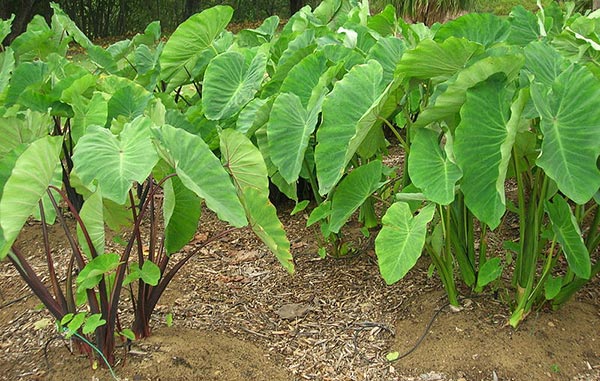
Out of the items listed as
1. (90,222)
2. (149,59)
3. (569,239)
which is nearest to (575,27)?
(569,239)

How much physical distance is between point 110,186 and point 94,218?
11.2 inches

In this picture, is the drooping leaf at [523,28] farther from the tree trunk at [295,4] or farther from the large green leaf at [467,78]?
the tree trunk at [295,4]

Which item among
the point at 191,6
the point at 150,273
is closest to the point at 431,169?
the point at 150,273

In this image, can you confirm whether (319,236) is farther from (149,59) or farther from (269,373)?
(149,59)

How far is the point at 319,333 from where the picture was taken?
2.07m

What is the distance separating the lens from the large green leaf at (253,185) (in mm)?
1605

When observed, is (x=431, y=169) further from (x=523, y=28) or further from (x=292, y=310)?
(x=523, y=28)

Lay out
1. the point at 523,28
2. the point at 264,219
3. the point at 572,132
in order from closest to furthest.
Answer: the point at 572,132 → the point at 264,219 → the point at 523,28

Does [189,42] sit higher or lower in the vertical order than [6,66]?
lower

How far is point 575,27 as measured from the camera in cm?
A: 213

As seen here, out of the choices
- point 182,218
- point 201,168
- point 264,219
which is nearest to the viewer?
point 201,168

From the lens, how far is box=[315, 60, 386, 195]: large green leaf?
1813 millimetres

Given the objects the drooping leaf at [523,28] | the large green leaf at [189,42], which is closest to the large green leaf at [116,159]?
the large green leaf at [189,42]

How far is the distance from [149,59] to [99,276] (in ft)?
5.37
